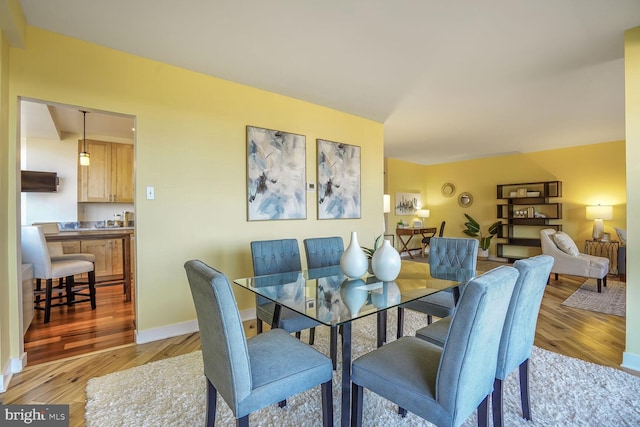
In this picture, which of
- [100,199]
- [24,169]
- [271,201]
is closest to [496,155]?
[271,201]

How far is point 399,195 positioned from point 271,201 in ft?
16.7

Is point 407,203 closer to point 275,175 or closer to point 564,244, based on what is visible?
point 564,244

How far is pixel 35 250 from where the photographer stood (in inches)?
113

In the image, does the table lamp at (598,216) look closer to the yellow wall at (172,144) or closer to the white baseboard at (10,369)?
the yellow wall at (172,144)

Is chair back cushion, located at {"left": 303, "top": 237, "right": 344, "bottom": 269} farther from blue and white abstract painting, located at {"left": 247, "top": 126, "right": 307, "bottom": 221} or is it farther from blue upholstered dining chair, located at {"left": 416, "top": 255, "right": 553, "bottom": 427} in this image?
blue upholstered dining chair, located at {"left": 416, "top": 255, "right": 553, "bottom": 427}

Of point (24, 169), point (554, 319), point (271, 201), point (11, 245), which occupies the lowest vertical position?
point (554, 319)

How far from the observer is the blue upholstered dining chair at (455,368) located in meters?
1.04

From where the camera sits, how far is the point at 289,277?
220 centimetres

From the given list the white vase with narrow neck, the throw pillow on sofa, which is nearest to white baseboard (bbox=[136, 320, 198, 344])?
the white vase with narrow neck

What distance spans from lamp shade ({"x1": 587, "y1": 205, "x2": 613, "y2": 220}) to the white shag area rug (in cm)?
464

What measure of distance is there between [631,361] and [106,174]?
6671 millimetres

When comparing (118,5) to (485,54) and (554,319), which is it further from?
(554,319)

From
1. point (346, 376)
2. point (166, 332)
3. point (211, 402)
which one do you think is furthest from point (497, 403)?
point (166, 332)

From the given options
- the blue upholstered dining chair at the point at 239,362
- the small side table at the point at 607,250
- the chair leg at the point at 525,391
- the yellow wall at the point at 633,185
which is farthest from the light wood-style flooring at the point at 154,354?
the small side table at the point at 607,250
